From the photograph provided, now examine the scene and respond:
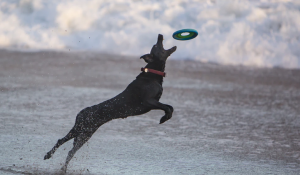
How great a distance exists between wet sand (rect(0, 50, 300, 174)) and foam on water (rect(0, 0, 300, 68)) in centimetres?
79

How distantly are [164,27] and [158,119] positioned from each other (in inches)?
237

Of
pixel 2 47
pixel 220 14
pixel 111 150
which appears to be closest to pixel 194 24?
pixel 220 14

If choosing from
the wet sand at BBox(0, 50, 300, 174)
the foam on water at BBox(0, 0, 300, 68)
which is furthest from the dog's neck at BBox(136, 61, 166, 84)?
the foam on water at BBox(0, 0, 300, 68)

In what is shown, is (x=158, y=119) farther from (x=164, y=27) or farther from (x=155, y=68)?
(x=164, y=27)

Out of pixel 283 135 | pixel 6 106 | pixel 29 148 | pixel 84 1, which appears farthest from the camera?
pixel 84 1

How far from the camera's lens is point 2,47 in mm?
11938

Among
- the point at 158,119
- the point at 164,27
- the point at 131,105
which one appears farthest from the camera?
the point at 164,27

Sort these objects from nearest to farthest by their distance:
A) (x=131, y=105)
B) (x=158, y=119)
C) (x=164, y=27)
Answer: (x=131, y=105) → (x=158, y=119) → (x=164, y=27)

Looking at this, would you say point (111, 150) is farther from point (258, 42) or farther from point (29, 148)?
point (258, 42)

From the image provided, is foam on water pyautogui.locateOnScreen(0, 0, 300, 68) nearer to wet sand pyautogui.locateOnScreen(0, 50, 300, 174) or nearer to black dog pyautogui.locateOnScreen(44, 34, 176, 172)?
wet sand pyautogui.locateOnScreen(0, 50, 300, 174)

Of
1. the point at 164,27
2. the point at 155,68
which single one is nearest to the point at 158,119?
the point at 155,68

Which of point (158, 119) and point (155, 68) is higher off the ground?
point (155, 68)

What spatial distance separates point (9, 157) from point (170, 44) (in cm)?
773

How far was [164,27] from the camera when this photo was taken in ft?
40.8
